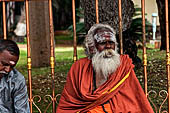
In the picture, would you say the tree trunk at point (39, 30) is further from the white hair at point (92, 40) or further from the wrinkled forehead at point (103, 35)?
the wrinkled forehead at point (103, 35)

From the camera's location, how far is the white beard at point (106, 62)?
12.1ft

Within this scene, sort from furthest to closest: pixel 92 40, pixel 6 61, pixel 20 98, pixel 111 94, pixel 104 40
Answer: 1. pixel 92 40
2. pixel 104 40
3. pixel 111 94
4. pixel 20 98
5. pixel 6 61

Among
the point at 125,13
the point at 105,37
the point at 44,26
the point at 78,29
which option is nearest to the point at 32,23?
the point at 44,26

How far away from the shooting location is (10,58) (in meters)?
3.21

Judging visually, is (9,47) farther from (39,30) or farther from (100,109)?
(39,30)

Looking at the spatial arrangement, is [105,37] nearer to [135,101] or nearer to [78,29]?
[135,101]

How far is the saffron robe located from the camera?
3646 mm

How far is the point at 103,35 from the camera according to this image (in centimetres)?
378

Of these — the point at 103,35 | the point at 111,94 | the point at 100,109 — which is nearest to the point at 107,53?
the point at 103,35

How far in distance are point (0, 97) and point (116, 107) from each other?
1.15m

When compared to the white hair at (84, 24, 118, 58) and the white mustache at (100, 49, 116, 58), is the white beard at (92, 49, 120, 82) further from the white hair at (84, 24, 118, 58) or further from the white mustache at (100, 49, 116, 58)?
the white hair at (84, 24, 118, 58)

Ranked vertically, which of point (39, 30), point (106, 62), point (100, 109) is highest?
point (39, 30)

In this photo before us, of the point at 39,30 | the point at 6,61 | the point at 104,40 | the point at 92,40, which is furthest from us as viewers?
the point at 39,30

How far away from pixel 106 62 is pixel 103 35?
0.95 feet
